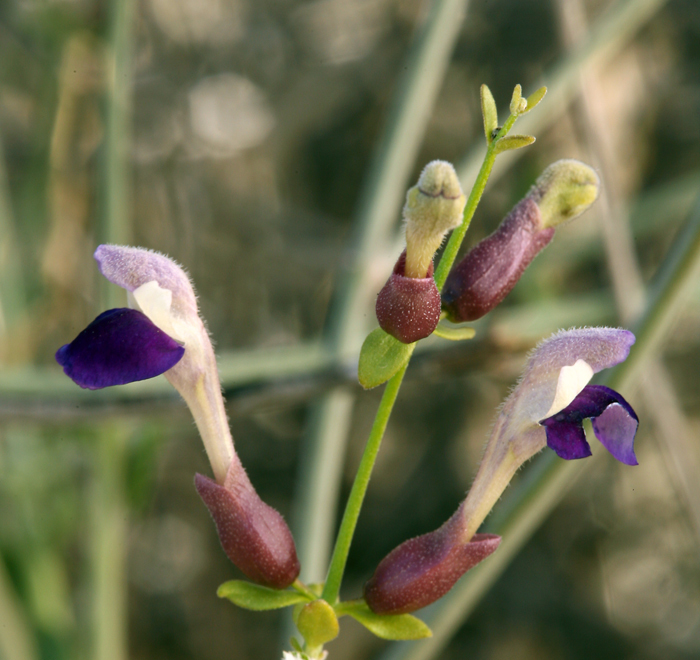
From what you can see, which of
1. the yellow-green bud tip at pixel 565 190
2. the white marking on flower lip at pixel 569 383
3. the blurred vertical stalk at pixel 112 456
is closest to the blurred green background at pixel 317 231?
the blurred vertical stalk at pixel 112 456

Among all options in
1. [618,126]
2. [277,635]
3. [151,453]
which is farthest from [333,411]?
[618,126]

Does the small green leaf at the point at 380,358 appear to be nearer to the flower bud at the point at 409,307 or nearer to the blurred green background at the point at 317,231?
the flower bud at the point at 409,307

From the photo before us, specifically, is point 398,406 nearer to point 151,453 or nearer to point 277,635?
point 277,635

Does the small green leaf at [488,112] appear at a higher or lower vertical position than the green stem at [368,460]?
higher

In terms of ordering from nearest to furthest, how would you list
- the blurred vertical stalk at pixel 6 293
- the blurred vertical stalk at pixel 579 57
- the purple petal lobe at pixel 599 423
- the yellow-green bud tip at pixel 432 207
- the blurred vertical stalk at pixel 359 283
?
the yellow-green bud tip at pixel 432 207
the purple petal lobe at pixel 599 423
the blurred vertical stalk at pixel 359 283
the blurred vertical stalk at pixel 579 57
the blurred vertical stalk at pixel 6 293

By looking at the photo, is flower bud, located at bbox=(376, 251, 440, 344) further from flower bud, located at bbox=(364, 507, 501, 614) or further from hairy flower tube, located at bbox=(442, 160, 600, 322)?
flower bud, located at bbox=(364, 507, 501, 614)

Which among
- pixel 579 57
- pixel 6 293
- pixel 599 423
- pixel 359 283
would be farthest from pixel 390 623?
pixel 6 293

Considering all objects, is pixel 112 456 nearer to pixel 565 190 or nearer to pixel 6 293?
pixel 6 293
